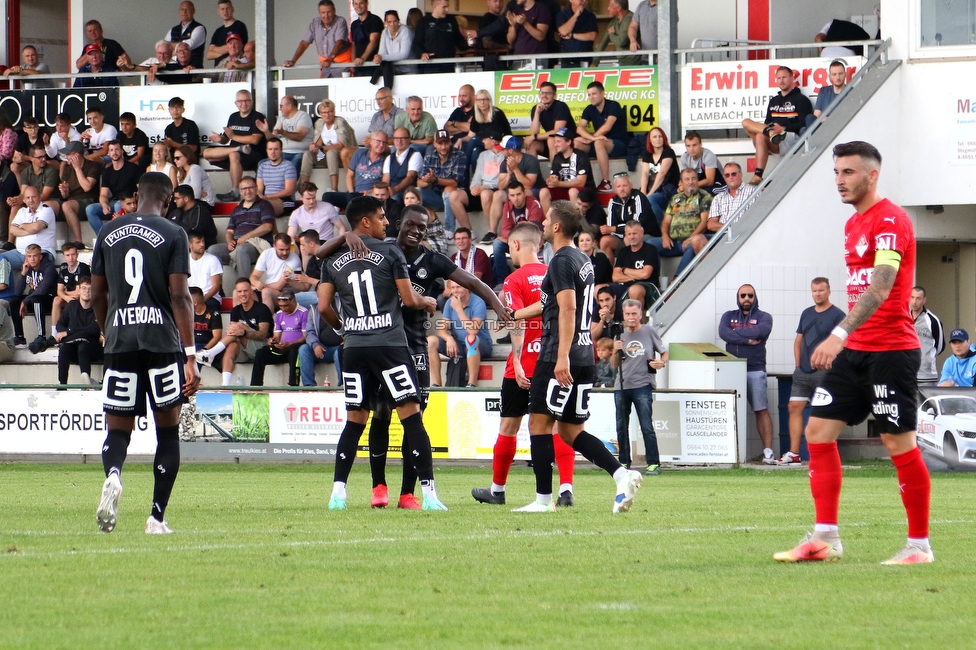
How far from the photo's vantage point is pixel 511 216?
70.5 ft

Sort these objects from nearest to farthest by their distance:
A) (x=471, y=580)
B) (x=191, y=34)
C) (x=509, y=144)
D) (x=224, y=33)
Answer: (x=471, y=580)
(x=509, y=144)
(x=224, y=33)
(x=191, y=34)

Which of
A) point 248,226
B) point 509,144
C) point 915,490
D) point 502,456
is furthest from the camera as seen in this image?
point 248,226

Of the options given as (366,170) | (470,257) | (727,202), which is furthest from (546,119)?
(727,202)

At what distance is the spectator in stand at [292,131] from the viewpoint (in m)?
24.9

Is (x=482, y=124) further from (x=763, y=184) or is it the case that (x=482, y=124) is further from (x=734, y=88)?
(x=763, y=184)

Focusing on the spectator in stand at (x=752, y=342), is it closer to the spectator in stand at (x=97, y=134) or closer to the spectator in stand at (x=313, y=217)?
the spectator in stand at (x=313, y=217)

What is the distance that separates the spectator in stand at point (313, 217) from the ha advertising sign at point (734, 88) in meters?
6.13

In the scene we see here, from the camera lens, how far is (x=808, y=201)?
20.9m

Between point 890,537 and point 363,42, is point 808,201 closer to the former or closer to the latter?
point 363,42

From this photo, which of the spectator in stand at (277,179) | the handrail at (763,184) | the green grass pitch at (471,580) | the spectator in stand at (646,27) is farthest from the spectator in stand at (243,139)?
the green grass pitch at (471,580)

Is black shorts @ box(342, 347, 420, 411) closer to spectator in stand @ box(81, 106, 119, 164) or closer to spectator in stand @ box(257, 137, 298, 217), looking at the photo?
spectator in stand @ box(257, 137, 298, 217)

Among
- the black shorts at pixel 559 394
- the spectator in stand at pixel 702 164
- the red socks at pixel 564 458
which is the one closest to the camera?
the black shorts at pixel 559 394

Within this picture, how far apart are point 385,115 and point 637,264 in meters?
6.26

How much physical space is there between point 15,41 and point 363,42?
32.5ft
